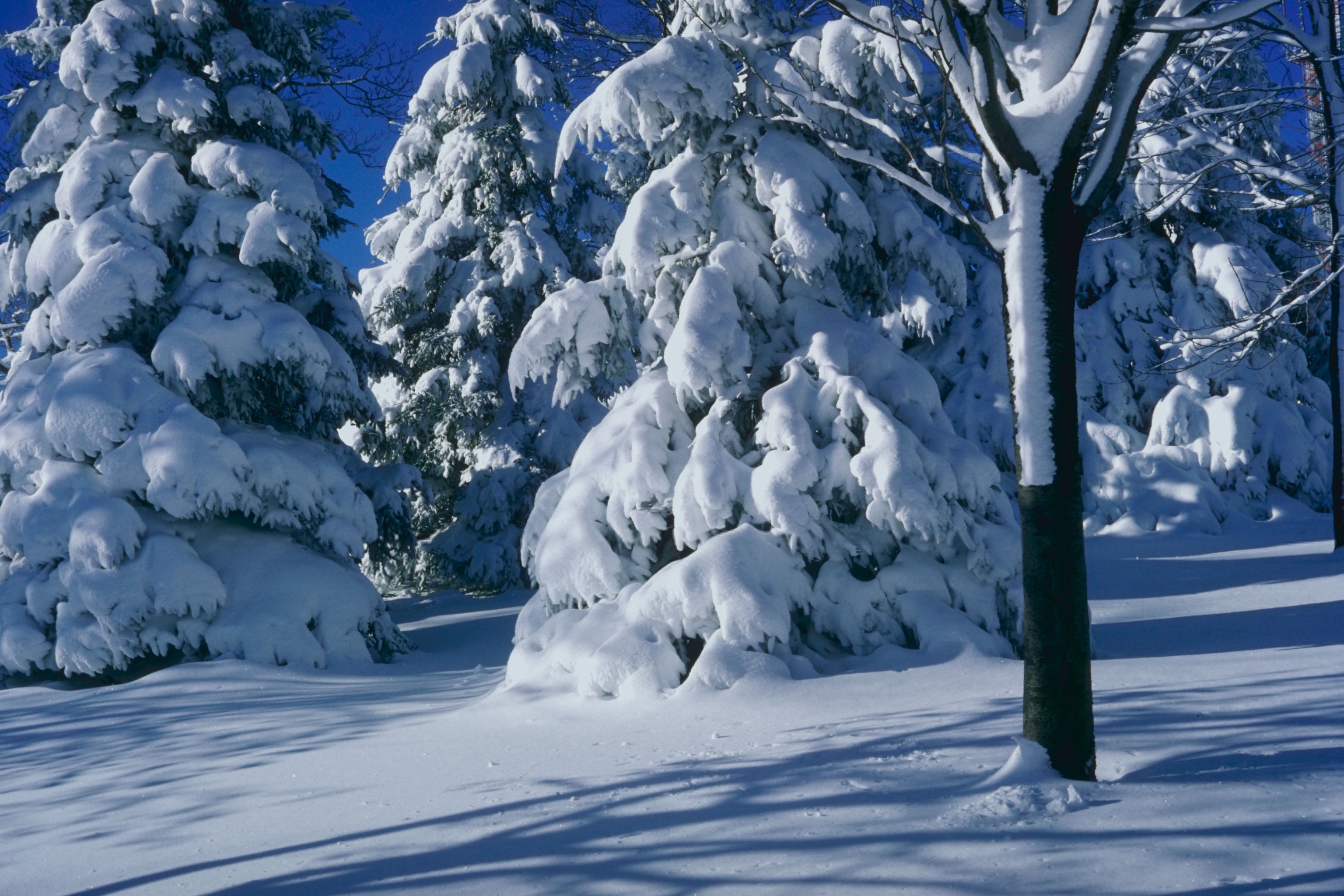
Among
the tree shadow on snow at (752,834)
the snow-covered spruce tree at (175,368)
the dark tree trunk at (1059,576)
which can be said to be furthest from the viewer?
the snow-covered spruce tree at (175,368)

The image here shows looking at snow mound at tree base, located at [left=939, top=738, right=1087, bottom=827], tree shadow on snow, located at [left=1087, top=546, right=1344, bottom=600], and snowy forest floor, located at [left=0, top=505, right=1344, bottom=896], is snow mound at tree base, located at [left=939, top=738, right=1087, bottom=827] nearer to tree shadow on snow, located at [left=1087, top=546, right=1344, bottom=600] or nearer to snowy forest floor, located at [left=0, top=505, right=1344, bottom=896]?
snowy forest floor, located at [left=0, top=505, right=1344, bottom=896]

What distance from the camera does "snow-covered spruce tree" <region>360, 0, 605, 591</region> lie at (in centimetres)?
Result: 1561

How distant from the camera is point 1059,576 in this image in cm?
379

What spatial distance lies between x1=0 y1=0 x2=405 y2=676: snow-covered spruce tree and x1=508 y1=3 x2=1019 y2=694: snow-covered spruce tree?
10.5 feet

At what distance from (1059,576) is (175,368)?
898 cm

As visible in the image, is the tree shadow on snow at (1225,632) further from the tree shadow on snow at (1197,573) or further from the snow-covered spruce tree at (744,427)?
the tree shadow on snow at (1197,573)

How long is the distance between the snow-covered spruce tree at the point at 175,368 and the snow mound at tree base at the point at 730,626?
384 cm

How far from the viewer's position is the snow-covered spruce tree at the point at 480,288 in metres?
15.6

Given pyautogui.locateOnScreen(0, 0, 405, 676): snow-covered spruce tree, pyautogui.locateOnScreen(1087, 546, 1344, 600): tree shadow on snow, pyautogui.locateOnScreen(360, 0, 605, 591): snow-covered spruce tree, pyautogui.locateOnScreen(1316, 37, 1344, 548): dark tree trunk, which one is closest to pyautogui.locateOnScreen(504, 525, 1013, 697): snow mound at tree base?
pyautogui.locateOnScreen(1087, 546, 1344, 600): tree shadow on snow

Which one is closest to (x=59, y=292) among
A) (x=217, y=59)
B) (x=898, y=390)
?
(x=217, y=59)

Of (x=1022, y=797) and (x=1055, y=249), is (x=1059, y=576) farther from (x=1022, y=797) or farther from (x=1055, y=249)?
(x=1055, y=249)

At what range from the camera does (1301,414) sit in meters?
15.8

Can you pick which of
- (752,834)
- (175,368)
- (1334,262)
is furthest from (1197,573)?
(175,368)

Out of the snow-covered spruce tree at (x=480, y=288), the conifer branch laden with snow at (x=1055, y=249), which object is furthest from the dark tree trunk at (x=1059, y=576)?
the snow-covered spruce tree at (x=480, y=288)
